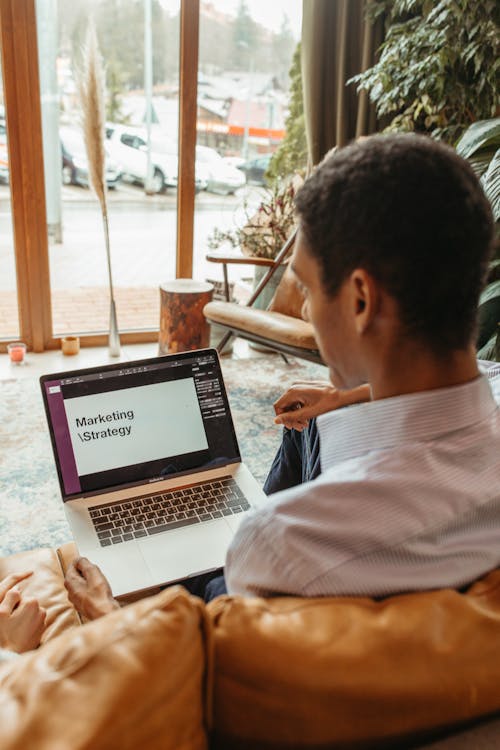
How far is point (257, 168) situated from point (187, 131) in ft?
1.96

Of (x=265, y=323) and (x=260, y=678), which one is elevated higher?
(x=260, y=678)

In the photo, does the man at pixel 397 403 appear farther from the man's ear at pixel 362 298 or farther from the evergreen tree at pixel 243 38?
the evergreen tree at pixel 243 38

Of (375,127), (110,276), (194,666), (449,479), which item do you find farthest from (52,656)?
(375,127)

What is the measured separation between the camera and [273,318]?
3279 mm

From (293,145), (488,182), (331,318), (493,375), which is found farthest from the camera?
(293,145)

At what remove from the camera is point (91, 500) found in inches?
57.2

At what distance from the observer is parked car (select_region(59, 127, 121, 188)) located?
359 centimetres

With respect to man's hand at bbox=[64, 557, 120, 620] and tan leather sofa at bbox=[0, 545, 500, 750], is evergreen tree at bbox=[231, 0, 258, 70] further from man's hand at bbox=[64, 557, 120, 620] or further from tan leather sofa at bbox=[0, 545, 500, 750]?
tan leather sofa at bbox=[0, 545, 500, 750]

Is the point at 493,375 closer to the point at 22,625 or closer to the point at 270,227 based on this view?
the point at 22,625

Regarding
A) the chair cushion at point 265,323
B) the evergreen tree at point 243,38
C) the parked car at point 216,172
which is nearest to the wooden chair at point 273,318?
the chair cushion at point 265,323

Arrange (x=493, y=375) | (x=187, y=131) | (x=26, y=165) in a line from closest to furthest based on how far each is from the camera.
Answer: (x=493, y=375)
(x=26, y=165)
(x=187, y=131)

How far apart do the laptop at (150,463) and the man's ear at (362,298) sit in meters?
0.67

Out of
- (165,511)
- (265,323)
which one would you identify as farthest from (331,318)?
(265,323)

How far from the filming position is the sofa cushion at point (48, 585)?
1270 mm
